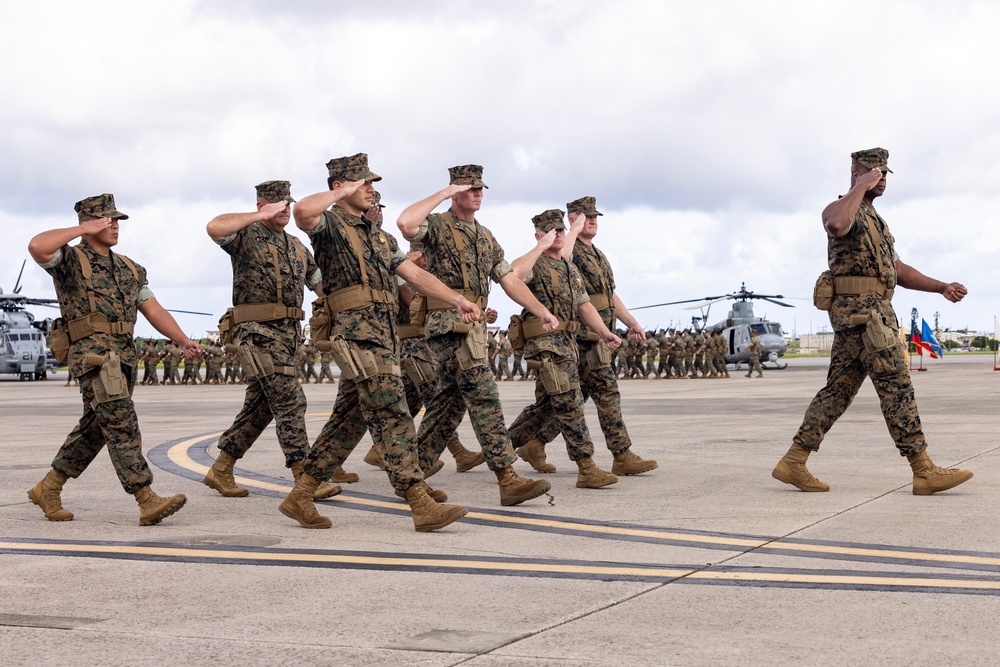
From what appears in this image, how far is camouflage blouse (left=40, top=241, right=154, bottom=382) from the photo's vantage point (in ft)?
22.0

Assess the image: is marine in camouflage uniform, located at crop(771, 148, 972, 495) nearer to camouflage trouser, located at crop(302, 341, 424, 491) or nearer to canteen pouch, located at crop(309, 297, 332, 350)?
camouflage trouser, located at crop(302, 341, 424, 491)

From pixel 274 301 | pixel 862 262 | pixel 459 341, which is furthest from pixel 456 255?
pixel 862 262

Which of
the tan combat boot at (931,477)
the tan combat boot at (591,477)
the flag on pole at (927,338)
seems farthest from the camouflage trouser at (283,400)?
the flag on pole at (927,338)

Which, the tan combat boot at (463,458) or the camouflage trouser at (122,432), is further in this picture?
the tan combat boot at (463,458)

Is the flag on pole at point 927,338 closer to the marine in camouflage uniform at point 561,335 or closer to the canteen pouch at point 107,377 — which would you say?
the marine in camouflage uniform at point 561,335

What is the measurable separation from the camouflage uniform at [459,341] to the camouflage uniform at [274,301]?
2.99ft

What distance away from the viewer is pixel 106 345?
22.1 feet

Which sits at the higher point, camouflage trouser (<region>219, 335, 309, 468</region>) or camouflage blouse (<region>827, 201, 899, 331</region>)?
camouflage blouse (<region>827, 201, 899, 331</region>)

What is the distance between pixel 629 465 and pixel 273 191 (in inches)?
130

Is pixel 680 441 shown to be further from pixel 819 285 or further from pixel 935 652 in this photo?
pixel 935 652

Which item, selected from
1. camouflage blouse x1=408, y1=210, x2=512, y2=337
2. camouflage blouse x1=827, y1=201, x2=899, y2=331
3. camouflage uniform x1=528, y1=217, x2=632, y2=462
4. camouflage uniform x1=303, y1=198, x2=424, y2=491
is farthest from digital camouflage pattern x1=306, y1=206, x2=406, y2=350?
camouflage blouse x1=827, y1=201, x2=899, y2=331

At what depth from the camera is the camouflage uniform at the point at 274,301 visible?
755 cm

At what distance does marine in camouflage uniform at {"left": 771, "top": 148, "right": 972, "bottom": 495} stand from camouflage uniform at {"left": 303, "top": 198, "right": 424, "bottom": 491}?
2.71 m

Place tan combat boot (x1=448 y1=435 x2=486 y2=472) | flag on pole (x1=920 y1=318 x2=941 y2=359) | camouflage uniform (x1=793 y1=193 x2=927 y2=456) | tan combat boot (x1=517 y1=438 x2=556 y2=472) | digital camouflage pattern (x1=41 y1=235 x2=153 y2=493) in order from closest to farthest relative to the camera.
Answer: digital camouflage pattern (x1=41 y1=235 x2=153 y2=493), camouflage uniform (x1=793 y1=193 x2=927 y2=456), tan combat boot (x1=517 y1=438 x2=556 y2=472), tan combat boot (x1=448 y1=435 x2=486 y2=472), flag on pole (x1=920 y1=318 x2=941 y2=359)
